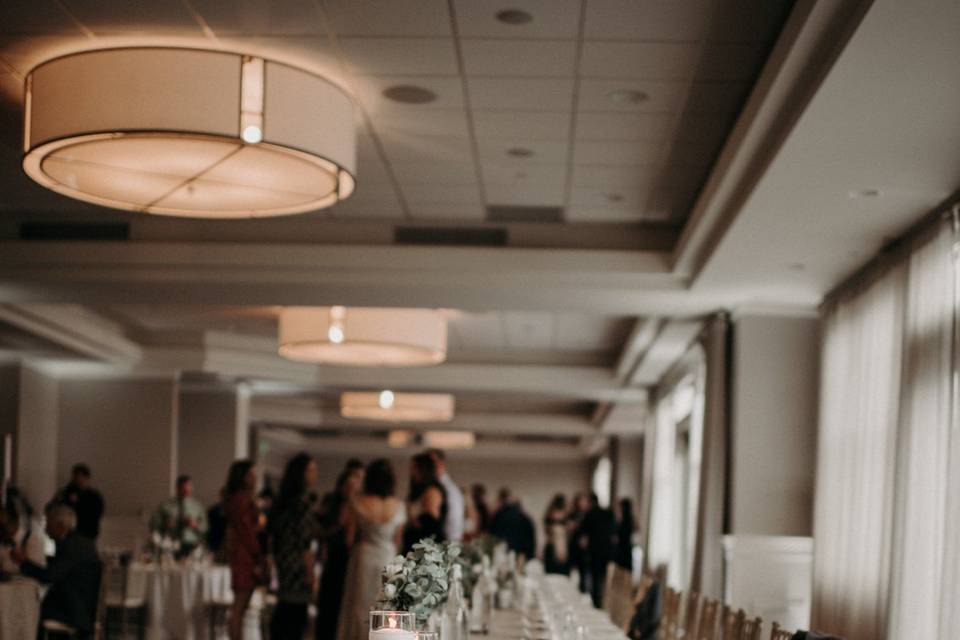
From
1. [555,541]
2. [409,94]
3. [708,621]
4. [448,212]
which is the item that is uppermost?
[409,94]

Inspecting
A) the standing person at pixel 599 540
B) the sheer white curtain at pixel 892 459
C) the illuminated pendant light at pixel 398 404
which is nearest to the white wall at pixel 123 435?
the illuminated pendant light at pixel 398 404

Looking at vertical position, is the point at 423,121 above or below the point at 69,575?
above

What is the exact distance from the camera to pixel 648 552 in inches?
699

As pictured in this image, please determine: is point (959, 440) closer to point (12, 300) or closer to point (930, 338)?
point (930, 338)

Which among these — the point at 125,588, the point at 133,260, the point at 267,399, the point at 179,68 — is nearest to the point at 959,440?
the point at 179,68

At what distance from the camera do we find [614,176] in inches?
338

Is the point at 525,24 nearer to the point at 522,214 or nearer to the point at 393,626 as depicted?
the point at 393,626

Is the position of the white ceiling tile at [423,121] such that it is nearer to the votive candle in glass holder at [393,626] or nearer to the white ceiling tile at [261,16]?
the white ceiling tile at [261,16]

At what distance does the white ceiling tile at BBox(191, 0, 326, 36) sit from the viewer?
5.74m

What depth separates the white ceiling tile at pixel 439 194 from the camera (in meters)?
9.02

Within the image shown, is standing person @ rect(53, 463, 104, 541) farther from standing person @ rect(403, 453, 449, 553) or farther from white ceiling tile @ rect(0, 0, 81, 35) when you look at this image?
white ceiling tile @ rect(0, 0, 81, 35)

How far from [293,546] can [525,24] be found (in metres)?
4.37

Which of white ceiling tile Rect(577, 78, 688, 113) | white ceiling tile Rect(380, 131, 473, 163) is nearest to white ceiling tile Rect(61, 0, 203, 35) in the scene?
white ceiling tile Rect(380, 131, 473, 163)

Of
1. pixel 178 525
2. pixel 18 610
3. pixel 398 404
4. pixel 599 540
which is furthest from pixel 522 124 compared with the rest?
pixel 398 404
